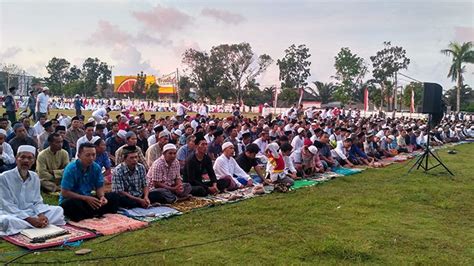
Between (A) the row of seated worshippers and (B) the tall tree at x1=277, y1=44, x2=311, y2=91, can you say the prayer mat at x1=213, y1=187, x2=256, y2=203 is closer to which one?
(A) the row of seated worshippers

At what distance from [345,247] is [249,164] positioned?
13.5 feet

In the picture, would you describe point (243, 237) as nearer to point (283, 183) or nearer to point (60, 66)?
point (283, 183)

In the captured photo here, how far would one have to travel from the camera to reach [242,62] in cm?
4956

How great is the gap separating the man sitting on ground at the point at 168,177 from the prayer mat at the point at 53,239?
1.73 m

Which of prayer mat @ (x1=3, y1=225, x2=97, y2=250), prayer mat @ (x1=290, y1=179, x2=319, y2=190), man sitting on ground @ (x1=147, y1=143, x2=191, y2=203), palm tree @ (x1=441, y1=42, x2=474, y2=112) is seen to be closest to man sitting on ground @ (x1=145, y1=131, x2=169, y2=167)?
man sitting on ground @ (x1=147, y1=143, x2=191, y2=203)

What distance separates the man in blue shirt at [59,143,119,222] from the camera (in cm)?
555

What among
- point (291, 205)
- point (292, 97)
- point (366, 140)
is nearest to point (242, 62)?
point (292, 97)

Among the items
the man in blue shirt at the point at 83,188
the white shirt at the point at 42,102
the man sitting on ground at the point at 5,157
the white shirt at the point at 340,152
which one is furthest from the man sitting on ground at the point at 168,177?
the white shirt at the point at 42,102

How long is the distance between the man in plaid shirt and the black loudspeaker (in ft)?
23.3

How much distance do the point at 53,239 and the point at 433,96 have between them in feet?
28.7

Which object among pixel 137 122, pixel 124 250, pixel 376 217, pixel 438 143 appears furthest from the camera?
pixel 438 143

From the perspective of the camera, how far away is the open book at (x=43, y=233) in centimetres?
470

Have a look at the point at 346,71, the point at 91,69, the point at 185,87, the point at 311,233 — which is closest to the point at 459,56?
the point at 346,71

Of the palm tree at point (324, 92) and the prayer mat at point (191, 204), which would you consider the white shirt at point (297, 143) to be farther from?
the palm tree at point (324, 92)
